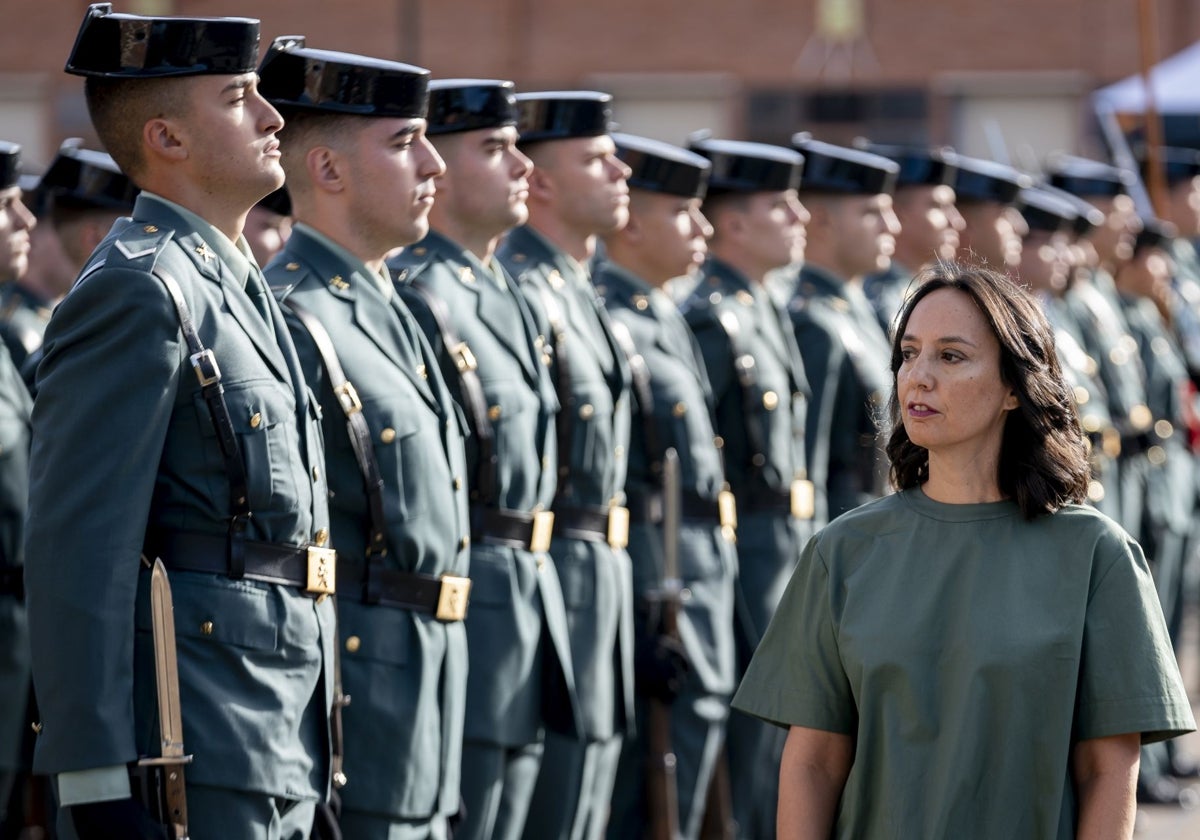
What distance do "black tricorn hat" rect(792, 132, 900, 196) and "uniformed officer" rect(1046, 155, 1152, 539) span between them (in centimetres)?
176

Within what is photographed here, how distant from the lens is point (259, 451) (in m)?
3.50

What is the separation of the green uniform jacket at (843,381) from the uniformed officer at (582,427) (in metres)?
1.49

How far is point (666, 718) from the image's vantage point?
5941 millimetres

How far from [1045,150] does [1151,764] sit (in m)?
17.9

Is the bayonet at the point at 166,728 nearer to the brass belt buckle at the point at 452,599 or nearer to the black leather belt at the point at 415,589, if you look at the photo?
the black leather belt at the point at 415,589

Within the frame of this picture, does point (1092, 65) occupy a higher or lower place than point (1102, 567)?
higher

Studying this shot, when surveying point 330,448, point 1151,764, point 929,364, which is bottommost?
point 1151,764

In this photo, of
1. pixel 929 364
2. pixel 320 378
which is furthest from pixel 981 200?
pixel 929 364

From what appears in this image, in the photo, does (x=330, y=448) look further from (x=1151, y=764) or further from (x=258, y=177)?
(x=1151, y=764)

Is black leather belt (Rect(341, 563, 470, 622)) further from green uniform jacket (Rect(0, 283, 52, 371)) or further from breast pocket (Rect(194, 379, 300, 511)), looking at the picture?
green uniform jacket (Rect(0, 283, 52, 371))

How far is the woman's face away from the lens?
3215mm

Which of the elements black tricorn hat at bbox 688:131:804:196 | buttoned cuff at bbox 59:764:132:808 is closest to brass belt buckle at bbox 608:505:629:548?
black tricorn hat at bbox 688:131:804:196

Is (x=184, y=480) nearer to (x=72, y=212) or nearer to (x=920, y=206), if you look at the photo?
(x=72, y=212)

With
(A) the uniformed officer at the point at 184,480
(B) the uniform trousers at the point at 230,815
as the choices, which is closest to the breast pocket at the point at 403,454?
(A) the uniformed officer at the point at 184,480
